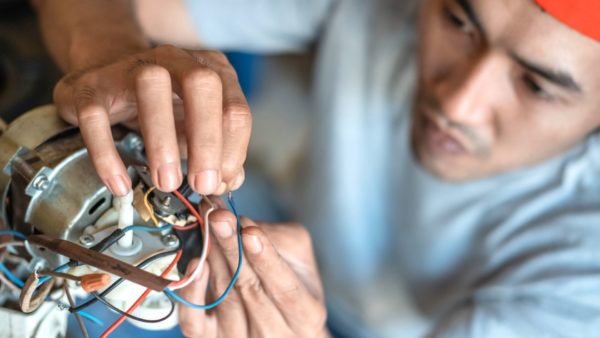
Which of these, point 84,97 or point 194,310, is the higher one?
point 84,97

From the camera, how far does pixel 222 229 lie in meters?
0.52

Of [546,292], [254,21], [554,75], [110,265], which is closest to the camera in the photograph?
[110,265]

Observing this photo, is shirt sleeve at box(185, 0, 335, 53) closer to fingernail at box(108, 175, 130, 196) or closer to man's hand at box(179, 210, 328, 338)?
man's hand at box(179, 210, 328, 338)

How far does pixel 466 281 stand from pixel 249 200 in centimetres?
40

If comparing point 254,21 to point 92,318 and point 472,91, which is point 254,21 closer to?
Answer: point 472,91

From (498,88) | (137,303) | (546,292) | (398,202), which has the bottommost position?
(398,202)

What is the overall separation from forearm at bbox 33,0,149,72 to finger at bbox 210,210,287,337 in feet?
0.83

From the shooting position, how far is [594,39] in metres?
0.66

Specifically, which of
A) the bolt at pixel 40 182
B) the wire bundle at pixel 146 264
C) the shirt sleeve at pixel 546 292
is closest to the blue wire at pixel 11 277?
the wire bundle at pixel 146 264

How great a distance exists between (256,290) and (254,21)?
0.58 metres

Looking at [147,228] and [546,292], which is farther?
[546,292]

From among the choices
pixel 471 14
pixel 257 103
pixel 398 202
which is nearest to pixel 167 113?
pixel 471 14

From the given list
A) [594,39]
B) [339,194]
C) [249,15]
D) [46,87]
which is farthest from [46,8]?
[594,39]

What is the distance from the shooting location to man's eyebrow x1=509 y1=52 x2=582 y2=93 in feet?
2.31
